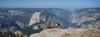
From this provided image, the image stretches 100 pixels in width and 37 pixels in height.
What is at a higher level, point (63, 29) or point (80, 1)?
point (80, 1)

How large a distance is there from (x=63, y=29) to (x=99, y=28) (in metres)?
0.43

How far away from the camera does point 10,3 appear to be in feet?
7.38

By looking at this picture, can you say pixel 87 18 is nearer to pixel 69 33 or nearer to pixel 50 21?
pixel 69 33

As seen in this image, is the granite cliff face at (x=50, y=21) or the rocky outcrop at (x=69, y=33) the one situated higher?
the granite cliff face at (x=50, y=21)

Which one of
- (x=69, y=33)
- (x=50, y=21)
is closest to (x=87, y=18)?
(x=69, y=33)

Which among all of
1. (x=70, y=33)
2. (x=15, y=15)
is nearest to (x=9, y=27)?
(x=15, y=15)

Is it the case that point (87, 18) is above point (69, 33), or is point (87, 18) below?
above

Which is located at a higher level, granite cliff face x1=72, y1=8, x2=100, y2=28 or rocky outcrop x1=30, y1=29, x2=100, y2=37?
granite cliff face x1=72, y1=8, x2=100, y2=28

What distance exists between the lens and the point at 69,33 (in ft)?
7.12

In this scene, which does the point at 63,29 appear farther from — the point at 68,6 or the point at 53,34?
the point at 68,6

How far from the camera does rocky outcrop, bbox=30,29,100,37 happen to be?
7.07 ft

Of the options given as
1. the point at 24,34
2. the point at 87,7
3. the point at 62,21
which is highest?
the point at 87,7

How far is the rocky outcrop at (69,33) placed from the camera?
2154mm

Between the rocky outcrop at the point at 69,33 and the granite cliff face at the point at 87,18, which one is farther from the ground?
the granite cliff face at the point at 87,18
